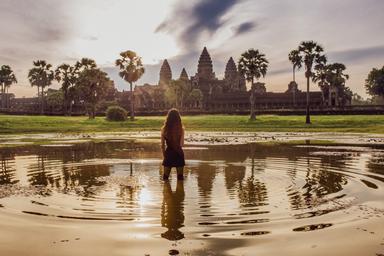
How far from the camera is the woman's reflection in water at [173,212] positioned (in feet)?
21.5

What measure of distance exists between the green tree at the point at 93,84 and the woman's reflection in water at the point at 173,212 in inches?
3006

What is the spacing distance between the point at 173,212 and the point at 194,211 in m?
0.40

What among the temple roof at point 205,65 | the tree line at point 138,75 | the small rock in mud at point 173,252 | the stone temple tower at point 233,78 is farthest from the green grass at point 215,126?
the stone temple tower at point 233,78

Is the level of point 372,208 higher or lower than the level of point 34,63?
lower

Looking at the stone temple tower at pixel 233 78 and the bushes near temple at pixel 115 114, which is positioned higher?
the stone temple tower at pixel 233 78

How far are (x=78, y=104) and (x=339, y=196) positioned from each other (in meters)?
111

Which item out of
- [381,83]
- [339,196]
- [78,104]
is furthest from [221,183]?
[381,83]

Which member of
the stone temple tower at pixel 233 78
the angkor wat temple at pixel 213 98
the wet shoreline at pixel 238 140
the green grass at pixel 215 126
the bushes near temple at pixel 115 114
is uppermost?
the stone temple tower at pixel 233 78

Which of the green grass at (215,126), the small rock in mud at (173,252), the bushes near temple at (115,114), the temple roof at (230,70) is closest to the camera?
the small rock in mud at (173,252)

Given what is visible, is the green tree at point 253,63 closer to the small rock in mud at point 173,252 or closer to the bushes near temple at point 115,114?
the bushes near temple at point 115,114

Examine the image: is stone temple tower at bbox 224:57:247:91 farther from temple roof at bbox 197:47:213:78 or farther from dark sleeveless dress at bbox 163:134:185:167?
dark sleeveless dress at bbox 163:134:185:167

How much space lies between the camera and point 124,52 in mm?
81125

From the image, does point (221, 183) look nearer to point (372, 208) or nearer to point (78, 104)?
point (372, 208)

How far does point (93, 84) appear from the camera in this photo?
8725 centimetres
